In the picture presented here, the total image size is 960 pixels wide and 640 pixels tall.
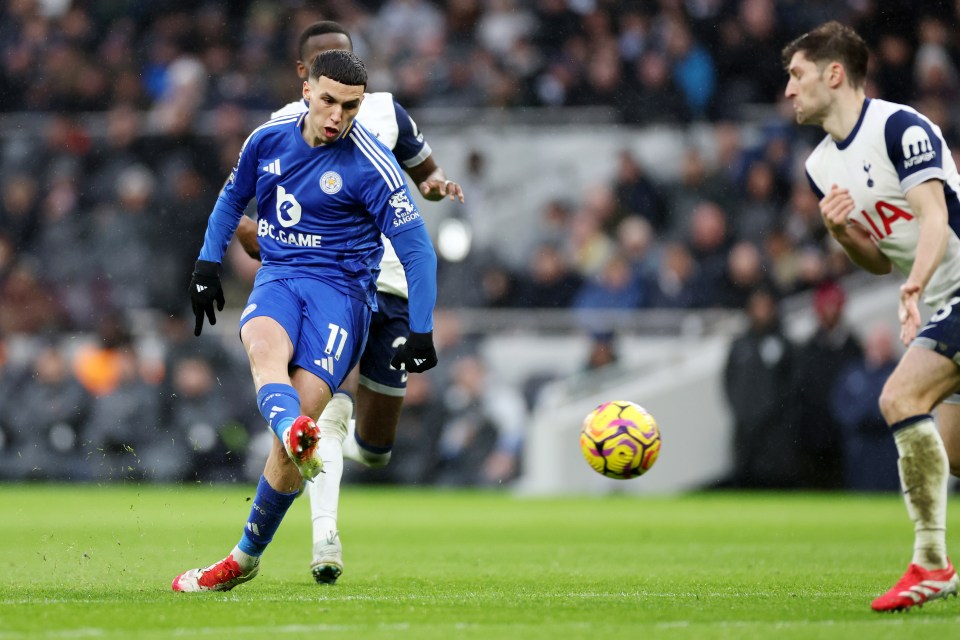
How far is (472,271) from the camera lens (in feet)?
56.3

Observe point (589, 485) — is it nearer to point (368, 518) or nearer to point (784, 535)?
point (368, 518)

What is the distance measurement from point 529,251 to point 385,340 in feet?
31.5

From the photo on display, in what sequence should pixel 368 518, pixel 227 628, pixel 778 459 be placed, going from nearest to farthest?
1. pixel 227 628
2. pixel 368 518
3. pixel 778 459

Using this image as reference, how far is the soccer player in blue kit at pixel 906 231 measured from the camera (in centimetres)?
596

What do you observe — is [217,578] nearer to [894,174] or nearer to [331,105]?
[331,105]

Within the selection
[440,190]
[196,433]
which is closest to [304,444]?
[440,190]

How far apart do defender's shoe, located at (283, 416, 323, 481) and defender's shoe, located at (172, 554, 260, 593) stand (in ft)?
→ 3.27

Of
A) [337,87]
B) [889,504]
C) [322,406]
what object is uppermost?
[337,87]

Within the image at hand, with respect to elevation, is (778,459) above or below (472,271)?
below

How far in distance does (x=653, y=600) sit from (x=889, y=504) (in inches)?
354

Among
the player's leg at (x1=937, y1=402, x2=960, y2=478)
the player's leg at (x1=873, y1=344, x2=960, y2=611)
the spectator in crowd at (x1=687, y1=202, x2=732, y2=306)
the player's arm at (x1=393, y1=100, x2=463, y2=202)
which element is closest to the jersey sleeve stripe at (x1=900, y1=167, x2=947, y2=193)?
the player's leg at (x1=873, y1=344, x2=960, y2=611)

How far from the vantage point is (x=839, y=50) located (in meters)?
6.51

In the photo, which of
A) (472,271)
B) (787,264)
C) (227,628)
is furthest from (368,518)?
(227,628)

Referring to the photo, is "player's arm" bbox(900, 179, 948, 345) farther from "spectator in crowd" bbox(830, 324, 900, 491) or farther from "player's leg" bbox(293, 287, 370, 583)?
"spectator in crowd" bbox(830, 324, 900, 491)
